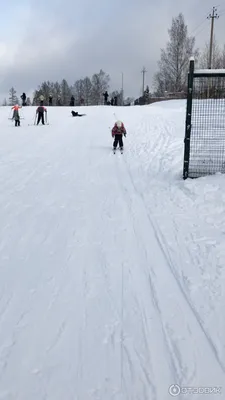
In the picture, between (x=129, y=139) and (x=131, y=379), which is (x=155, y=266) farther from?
(x=129, y=139)

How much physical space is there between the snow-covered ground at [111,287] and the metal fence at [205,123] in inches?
23.9

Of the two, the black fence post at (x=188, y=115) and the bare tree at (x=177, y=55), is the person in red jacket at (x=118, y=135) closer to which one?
the black fence post at (x=188, y=115)

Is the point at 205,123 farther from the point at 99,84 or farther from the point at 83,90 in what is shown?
the point at 83,90

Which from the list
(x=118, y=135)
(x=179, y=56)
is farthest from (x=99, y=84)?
(x=118, y=135)

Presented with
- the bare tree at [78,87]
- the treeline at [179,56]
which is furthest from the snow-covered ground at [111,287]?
the bare tree at [78,87]

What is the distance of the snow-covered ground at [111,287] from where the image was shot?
10.0 feet

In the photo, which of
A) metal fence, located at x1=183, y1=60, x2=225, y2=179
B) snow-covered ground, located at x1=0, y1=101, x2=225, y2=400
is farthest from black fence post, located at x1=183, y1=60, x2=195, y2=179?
snow-covered ground, located at x1=0, y1=101, x2=225, y2=400

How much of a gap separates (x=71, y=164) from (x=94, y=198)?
146 inches

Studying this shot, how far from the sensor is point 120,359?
3227mm

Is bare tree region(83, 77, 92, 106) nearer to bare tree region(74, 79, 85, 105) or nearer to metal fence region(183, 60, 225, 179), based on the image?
bare tree region(74, 79, 85, 105)

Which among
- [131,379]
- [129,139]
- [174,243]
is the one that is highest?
[129,139]

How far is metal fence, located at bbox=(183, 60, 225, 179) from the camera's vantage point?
841 cm

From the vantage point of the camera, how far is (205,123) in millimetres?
9375

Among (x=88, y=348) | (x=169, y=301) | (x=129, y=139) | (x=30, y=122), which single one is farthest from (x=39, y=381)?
(x=30, y=122)
